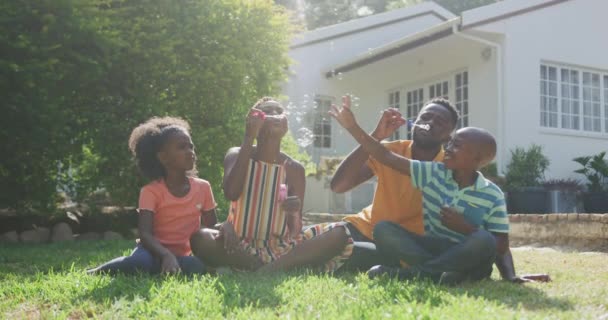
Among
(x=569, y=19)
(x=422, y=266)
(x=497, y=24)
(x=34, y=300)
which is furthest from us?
A: (x=569, y=19)

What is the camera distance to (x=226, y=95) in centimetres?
813

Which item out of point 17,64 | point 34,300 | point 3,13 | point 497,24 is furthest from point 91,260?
point 497,24

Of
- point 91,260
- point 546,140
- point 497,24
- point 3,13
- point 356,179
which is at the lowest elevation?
point 91,260

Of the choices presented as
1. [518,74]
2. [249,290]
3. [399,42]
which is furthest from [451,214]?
[399,42]

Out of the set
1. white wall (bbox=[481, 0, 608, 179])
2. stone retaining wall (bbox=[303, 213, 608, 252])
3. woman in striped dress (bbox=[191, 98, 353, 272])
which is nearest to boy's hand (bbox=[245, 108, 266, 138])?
woman in striped dress (bbox=[191, 98, 353, 272])

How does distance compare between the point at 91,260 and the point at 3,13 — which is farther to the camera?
the point at 3,13

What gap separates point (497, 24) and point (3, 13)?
763cm

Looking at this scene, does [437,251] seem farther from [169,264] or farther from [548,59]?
[548,59]

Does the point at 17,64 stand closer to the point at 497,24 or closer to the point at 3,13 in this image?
the point at 3,13

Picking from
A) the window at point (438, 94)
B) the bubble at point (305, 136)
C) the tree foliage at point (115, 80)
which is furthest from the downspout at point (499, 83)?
the bubble at point (305, 136)

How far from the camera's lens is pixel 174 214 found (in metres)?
4.24

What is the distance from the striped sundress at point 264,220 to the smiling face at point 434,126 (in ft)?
2.66

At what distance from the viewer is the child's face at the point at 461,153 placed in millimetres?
3668

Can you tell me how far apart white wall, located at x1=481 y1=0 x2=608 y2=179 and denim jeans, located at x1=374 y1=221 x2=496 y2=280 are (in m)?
7.37
